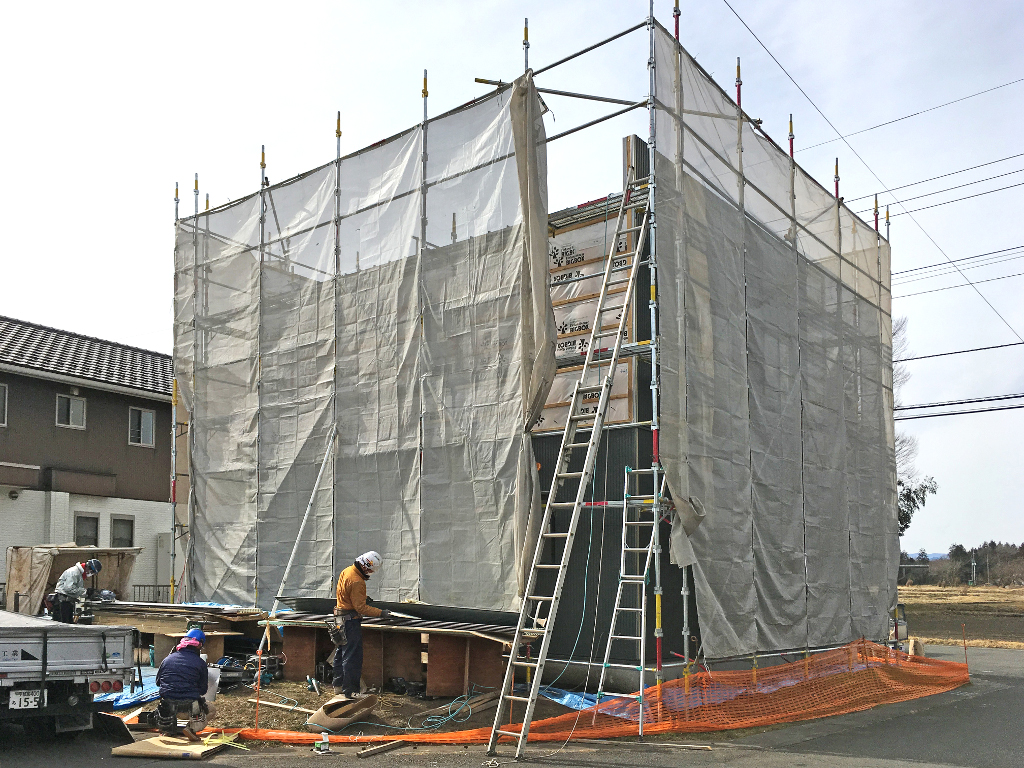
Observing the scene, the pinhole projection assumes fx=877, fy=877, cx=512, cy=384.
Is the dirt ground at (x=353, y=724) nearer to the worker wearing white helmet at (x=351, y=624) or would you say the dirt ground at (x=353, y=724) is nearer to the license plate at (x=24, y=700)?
the worker wearing white helmet at (x=351, y=624)

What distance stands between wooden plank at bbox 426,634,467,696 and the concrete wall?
996cm

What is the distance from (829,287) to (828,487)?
3610 millimetres

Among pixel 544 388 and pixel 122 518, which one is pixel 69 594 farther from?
pixel 122 518

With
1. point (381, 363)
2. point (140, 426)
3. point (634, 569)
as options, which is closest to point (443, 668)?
point (634, 569)

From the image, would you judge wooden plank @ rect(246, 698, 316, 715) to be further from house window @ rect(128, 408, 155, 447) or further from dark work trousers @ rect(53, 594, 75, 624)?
house window @ rect(128, 408, 155, 447)

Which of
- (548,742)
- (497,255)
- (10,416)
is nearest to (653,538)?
(548,742)

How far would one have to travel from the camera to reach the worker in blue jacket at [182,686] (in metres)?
8.48

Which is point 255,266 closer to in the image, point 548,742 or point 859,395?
point 548,742

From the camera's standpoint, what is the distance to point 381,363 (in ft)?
42.7

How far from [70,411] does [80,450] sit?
100 centimetres

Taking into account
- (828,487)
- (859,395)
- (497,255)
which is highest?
(497,255)

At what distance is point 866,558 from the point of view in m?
15.5

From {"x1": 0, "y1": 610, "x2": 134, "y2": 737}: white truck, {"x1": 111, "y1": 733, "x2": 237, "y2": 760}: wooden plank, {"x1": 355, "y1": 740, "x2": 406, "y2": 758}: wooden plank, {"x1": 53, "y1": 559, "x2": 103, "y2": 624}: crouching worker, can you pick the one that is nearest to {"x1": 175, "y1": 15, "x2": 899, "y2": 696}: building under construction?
{"x1": 355, "y1": 740, "x2": 406, "y2": 758}: wooden plank

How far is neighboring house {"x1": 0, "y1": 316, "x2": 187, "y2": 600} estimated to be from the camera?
20453 mm
